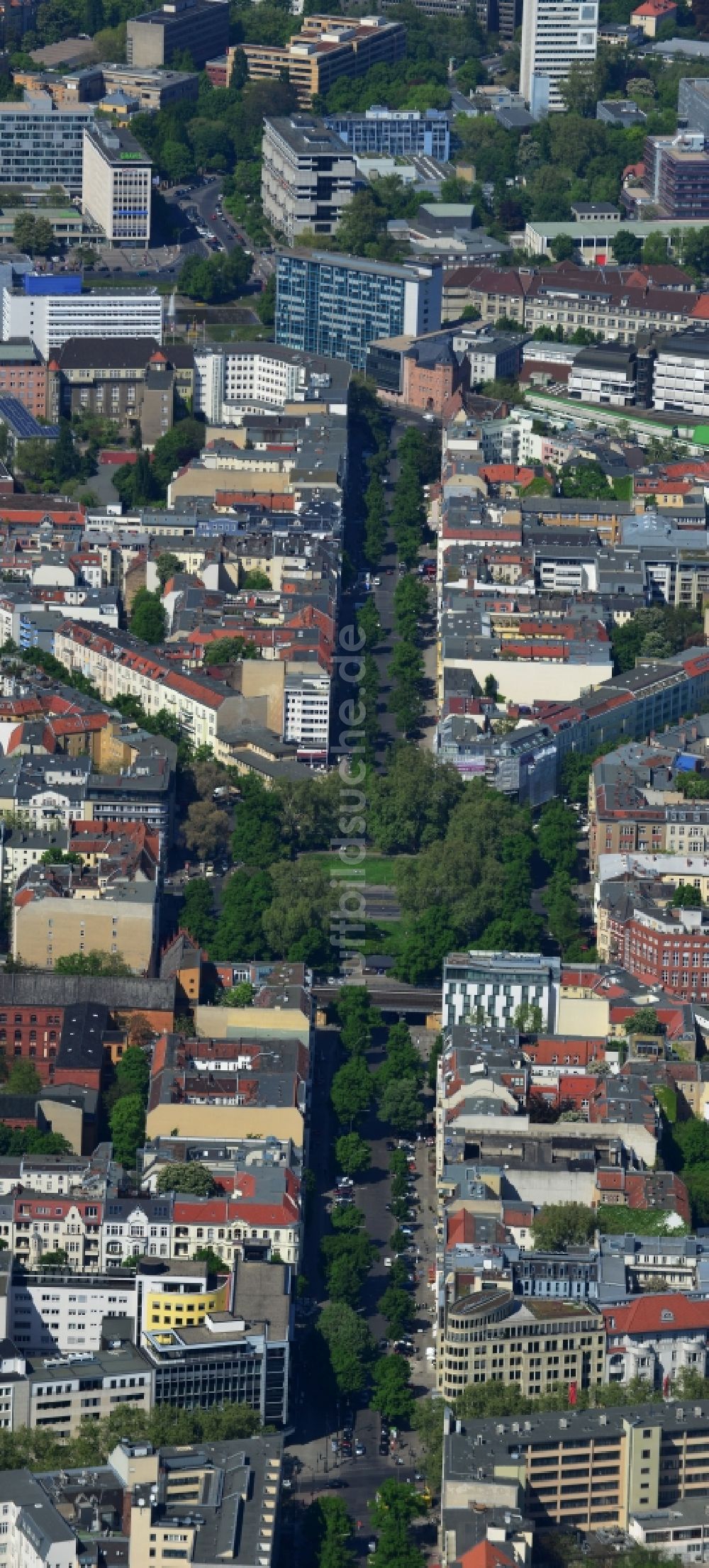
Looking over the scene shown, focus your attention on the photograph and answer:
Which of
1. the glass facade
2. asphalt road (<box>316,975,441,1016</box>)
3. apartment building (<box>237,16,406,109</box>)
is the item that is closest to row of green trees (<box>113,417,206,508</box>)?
the glass facade

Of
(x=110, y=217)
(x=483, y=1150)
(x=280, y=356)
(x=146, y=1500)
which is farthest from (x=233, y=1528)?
(x=110, y=217)

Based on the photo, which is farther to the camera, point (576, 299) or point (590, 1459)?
point (576, 299)

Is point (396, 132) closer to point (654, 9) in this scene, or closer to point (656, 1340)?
point (654, 9)

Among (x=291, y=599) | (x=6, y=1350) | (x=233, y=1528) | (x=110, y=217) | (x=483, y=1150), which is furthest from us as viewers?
(x=110, y=217)

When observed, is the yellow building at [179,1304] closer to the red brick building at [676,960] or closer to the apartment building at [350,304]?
the red brick building at [676,960]

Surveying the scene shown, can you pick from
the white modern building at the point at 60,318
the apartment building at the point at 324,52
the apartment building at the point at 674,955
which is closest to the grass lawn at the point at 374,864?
the apartment building at the point at 674,955

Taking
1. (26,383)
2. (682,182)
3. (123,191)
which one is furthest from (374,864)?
(682,182)

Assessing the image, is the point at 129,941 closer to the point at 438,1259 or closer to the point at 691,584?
the point at 438,1259

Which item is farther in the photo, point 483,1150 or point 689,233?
point 689,233
